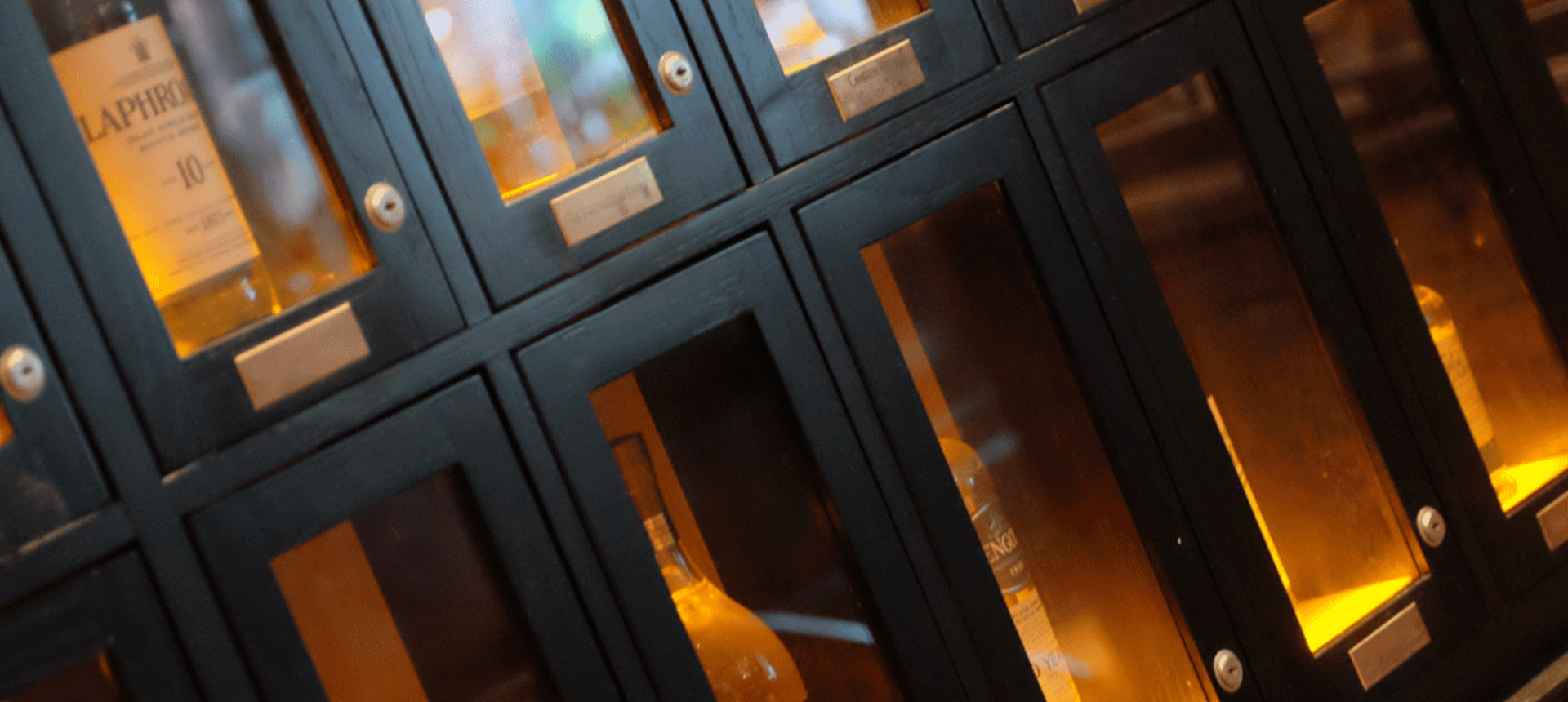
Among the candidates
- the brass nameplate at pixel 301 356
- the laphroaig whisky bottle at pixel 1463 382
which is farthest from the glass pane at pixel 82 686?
Result: the laphroaig whisky bottle at pixel 1463 382

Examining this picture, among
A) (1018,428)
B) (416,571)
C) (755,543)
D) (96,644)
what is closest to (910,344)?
(1018,428)

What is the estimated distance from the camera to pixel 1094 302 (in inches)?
46.3

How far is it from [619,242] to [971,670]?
52 cm

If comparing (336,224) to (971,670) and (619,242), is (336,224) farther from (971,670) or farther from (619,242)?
(971,670)

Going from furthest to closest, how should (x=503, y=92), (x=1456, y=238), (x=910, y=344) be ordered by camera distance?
1. (x=1456, y=238)
2. (x=910, y=344)
3. (x=503, y=92)

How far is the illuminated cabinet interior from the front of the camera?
0.85m

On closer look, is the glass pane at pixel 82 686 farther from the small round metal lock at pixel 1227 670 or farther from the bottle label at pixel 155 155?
the small round metal lock at pixel 1227 670

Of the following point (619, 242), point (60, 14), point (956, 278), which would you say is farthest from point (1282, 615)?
point (60, 14)

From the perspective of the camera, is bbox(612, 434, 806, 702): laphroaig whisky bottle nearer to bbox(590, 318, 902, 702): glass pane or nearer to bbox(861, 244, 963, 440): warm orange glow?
bbox(590, 318, 902, 702): glass pane

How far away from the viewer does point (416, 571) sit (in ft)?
3.06

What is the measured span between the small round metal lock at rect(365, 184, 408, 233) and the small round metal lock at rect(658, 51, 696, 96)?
10.2 inches

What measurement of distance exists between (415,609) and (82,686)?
24 centimetres

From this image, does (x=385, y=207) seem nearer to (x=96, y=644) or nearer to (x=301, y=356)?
(x=301, y=356)

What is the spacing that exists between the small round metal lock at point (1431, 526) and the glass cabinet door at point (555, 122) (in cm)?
88
